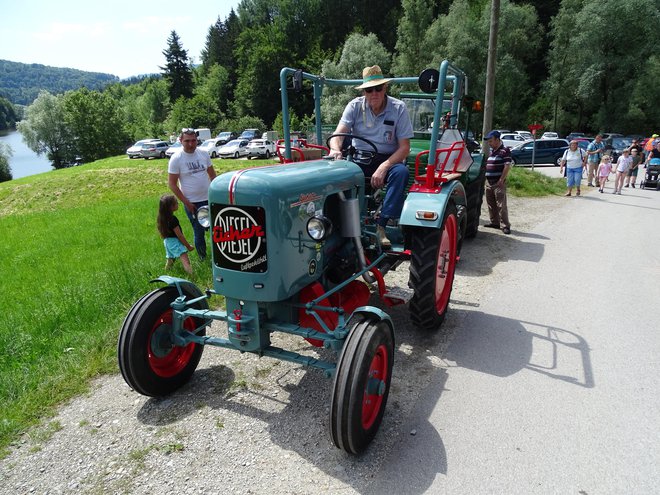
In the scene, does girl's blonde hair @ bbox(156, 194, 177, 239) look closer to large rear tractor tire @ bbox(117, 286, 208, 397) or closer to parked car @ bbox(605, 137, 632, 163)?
large rear tractor tire @ bbox(117, 286, 208, 397)

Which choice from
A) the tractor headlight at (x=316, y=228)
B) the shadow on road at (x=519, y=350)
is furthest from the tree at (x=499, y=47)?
the tractor headlight at (x=316, y=228)

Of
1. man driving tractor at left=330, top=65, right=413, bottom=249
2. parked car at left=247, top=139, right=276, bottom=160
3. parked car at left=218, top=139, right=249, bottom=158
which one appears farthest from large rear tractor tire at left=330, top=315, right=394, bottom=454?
parked car at left=218, top=139, right=249, bottom=158

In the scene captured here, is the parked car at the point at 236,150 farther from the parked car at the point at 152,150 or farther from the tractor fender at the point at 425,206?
Answer: the tractor fender at the point at 425,206

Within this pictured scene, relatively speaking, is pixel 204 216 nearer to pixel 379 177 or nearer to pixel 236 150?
pixel 379 177

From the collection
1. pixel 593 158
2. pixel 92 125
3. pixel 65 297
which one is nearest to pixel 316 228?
pixel 65 297

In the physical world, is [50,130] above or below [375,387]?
above

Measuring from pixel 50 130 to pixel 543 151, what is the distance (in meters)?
61.1

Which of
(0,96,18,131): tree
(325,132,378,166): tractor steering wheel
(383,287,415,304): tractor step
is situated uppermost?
(0,96,18,131): tree

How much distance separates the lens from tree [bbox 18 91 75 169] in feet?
196

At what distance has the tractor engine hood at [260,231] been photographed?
265cm

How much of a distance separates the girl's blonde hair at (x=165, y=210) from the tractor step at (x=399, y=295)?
8.88ft

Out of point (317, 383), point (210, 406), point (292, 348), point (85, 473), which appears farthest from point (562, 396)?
point (85, 473)

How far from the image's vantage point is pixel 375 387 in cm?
269

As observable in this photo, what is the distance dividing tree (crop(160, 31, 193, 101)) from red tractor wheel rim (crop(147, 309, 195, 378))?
6536 cm
